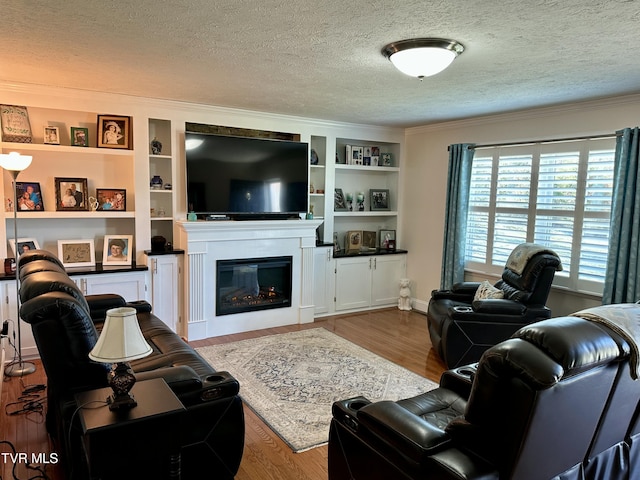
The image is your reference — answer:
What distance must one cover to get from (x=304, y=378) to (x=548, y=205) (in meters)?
3.05

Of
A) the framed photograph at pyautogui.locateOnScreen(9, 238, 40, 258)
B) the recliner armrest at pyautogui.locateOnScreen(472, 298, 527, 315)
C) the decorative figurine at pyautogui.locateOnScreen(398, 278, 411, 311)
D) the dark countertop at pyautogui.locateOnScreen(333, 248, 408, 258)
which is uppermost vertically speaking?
the framed photograph at pyautogui.locateOnScreen(9, 238, 40, 258)

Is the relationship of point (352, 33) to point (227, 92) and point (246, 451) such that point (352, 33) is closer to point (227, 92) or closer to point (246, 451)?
point (227, 92)

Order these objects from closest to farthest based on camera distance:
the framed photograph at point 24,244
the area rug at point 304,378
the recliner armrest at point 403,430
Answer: the recliner armrest at point 403,430 → the area rug at point 304,378 → the framed photograph at point 24,244

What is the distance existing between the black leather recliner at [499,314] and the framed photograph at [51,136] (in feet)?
13.2

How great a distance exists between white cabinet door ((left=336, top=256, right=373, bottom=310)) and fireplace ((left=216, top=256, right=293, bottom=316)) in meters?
0.80

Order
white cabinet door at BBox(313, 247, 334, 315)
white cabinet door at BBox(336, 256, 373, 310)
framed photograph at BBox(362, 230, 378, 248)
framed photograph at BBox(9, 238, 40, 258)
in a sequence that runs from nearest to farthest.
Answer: framed photograph at BBox(9, 238, 40, 258) < white cabinet door at BBox(313, 247, 334, 315) < white cabinet door at BBox(336, 256, 373, 310) < framed photograph at BBox(362, 230, 378, 248)

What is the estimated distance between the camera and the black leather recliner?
13.3 ft

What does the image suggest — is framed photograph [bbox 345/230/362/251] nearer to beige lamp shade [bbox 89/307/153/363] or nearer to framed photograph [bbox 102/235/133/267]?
framed photograph [bbox 102/235/133/267]

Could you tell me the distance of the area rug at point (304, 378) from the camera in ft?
10.4

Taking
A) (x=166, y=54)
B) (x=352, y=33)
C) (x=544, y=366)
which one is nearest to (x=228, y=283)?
(x=166, y=54)

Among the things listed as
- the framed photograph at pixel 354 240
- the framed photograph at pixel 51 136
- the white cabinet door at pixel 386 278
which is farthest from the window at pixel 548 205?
the framed photograph at pixel 51 136

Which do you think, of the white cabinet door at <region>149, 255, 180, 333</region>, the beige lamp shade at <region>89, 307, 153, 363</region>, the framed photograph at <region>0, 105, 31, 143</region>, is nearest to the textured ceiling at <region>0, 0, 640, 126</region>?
the framed photograph at <region>0, 105, 31, 143</region>

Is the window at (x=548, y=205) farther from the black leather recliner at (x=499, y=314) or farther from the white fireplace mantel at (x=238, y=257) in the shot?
the white fireplace mantel at (x=238, y=257)

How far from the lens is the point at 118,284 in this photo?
14.6 feet
